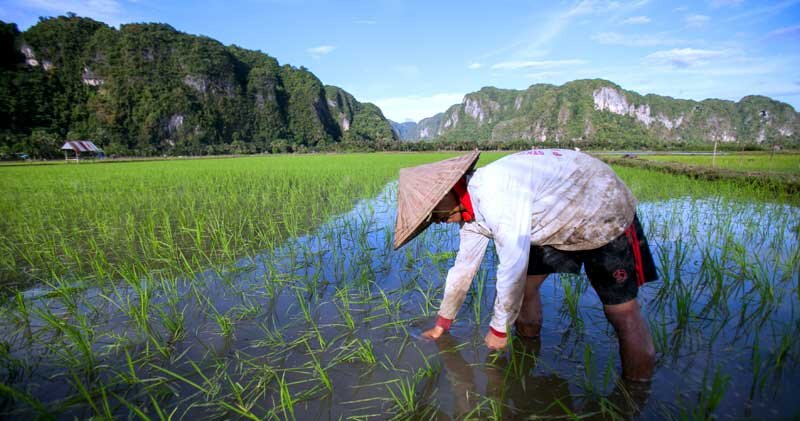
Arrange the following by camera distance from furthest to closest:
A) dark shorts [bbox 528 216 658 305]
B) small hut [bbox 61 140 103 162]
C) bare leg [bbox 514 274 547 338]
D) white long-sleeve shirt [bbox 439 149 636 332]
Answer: small hut [bbox 61 140 103 162], bare leg [bbox 514 274 547 338], dark shorts [bbox 528 216 658 305], white long-sleeve shirt [bbox 439 149 636 332]

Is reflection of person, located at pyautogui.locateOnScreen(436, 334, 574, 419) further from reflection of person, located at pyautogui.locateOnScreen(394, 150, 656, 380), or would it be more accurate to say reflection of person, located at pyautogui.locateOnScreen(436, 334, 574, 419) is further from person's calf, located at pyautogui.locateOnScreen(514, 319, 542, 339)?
reflection of person, located at pyautogui.locateOnScreen(394, 150, 656, 380)

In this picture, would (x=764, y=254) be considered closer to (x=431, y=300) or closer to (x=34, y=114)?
(x=431, y=300)

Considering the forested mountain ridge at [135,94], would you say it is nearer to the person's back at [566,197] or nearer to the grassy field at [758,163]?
the grassy field at [758,163]

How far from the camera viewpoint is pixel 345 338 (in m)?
1.86

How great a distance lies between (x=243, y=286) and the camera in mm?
2494

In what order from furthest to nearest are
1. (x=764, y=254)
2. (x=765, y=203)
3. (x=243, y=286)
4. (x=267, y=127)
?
(x=267, y=127) → (x=765, y=203) → (x=764, y=254) → (x=243, y=286)

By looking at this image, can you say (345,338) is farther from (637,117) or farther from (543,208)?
(637,117)

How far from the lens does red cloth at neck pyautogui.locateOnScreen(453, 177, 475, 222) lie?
5.00 ft

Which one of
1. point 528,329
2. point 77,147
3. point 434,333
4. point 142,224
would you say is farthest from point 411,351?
point 77,147

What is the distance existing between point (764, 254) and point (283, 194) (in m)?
6.43

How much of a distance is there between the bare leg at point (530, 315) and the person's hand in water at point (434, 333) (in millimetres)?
428

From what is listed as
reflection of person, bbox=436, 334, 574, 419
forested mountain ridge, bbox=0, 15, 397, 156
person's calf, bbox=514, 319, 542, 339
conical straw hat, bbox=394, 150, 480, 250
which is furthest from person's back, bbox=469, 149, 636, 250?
forested mountain ridge, bbox=0, 15, 397, 156

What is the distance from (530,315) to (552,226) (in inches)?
28.4

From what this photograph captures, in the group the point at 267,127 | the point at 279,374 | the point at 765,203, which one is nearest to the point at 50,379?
the point at 279,374
